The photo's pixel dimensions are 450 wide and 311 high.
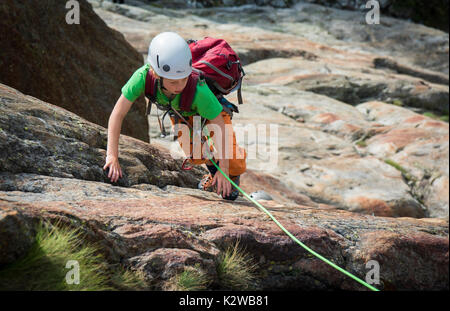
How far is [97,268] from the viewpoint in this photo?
9.52 ft

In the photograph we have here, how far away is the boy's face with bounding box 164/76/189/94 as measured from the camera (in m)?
4.43

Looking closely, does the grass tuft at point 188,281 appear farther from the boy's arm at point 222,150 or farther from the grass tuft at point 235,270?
the boy's arm at point 222,150

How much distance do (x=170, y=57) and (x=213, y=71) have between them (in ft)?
2.73

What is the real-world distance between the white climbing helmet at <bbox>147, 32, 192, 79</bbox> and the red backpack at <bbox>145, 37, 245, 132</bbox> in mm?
220

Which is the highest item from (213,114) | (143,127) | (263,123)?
(213,114)

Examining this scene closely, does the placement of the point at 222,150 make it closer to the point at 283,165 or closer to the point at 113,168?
the point at 113,168

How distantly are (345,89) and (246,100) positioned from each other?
535 centimetres

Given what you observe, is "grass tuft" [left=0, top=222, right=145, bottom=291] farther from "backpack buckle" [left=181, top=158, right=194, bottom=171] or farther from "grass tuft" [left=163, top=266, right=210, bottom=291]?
"backpack buckle" [left=181, top=158, right=194, bottom=171]

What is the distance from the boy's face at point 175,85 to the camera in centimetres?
443

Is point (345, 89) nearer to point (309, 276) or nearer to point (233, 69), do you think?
point (233, 69)

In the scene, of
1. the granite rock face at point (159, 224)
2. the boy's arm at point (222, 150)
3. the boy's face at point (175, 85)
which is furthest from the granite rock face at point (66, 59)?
the boy's arm at point (222, 150)

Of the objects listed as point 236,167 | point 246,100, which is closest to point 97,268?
point 236,167

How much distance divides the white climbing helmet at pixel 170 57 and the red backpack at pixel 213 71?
0.22 m

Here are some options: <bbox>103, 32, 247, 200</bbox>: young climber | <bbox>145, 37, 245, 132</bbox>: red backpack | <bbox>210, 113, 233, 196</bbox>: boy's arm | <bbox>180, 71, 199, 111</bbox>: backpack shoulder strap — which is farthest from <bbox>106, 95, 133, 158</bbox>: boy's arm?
<bbox>210, 113, 233, 196</bbox>: boy's arm
